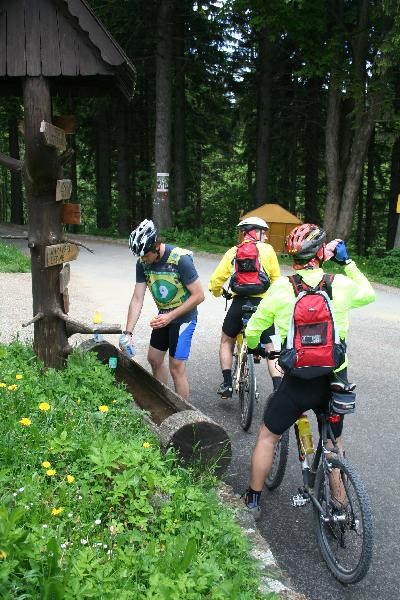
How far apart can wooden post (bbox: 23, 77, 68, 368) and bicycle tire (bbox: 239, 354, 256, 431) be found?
1859mm

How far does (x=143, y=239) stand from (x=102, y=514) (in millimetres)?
2385

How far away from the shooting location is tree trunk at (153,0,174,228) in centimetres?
2017

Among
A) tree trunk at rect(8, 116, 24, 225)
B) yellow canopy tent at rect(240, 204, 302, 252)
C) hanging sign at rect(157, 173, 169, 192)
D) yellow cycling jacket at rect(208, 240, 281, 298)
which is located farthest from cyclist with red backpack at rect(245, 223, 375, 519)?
tree trunk at rect(8, 116, 24, 225)

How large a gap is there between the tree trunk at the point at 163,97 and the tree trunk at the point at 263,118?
369 cm

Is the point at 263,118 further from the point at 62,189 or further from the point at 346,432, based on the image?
the point at 62,189

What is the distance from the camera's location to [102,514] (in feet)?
10.1

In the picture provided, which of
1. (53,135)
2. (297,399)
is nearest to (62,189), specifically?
(53,135)

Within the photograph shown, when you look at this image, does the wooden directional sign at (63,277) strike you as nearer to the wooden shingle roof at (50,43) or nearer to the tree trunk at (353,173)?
the wooden shingle roof at (50,43)

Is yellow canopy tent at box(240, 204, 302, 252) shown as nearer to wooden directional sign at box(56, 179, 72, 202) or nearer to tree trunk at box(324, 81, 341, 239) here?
tree trunk at box(324, 81, 341, 239)

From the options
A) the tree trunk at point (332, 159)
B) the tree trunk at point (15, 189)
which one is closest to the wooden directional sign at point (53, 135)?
the tree trunk at point (332, 159)

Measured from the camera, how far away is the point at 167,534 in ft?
9.70

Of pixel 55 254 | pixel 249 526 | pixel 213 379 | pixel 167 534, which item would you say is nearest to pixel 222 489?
pixel 249 526

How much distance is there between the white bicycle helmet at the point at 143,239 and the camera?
4.73 m

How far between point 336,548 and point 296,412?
37.7 inches
